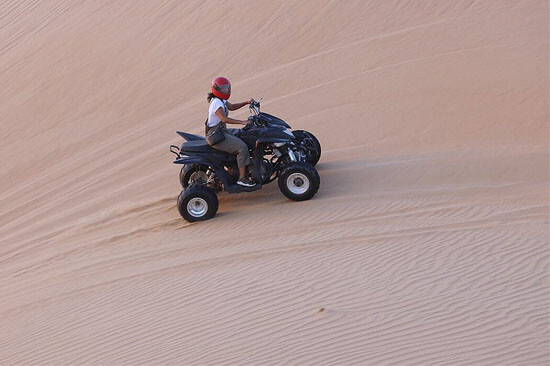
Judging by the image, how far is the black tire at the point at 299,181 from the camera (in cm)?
888

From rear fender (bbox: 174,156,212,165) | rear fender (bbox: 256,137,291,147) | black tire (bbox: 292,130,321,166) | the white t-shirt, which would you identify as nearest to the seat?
rear fender (bbox: 174,156,212,165)

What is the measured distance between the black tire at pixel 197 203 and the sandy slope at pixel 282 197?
0.61 feet

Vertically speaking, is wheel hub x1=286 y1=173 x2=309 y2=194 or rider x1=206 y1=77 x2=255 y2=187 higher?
rider x1=206 y1=77 x2=255 y2=187

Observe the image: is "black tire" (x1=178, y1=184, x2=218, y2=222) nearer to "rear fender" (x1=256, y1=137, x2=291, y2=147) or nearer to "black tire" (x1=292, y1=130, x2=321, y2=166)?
"rear fender" (x1=256, y1=137, x2=291, y2=147)

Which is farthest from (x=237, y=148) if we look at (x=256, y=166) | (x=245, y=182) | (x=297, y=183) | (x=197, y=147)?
(x=297, y=183)

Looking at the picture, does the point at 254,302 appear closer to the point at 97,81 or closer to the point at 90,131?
the point at 90,131

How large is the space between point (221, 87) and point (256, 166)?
119 cm

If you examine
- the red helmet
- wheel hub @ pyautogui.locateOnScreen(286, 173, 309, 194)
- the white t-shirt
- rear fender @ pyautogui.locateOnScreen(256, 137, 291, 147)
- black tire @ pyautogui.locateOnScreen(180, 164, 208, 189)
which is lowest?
wheel hub @ pyautogui.locateOnScreen(286, 173, 309, 194)

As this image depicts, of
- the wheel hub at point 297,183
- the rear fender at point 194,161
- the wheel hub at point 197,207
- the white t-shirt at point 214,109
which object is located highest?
the white t-shirt at point 214,109

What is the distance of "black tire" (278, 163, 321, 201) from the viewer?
349 inches

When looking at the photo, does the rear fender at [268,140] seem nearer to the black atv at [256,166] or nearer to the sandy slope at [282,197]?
the black atv at [256,166]

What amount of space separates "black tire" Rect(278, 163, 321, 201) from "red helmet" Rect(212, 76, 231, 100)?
4.23ft

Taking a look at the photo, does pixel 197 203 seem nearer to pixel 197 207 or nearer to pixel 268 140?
pixel 197 207

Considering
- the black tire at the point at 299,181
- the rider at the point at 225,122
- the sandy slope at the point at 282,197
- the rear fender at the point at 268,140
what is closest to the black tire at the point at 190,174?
the sandy slope at the point at 282,197
